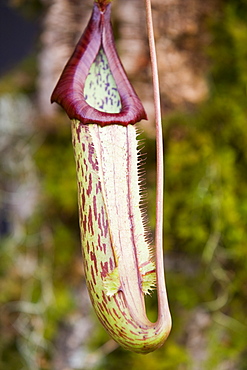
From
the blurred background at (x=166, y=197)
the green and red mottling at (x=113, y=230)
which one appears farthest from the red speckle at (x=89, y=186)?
the blurred background at (x=166, y=197)

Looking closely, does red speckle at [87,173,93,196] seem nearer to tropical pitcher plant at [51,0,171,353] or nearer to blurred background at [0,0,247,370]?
tropical pitcher plant at [51,0,171,353]

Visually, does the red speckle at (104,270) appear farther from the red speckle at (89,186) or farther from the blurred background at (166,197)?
the blurred background at (166,197)

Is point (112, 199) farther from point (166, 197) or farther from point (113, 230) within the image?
point (166, 197)

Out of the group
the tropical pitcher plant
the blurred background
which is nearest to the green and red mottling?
the tropical pitcher plant

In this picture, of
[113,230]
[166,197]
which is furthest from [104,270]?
[166,197]

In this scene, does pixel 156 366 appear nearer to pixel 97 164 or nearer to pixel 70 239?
pixel 70 239
